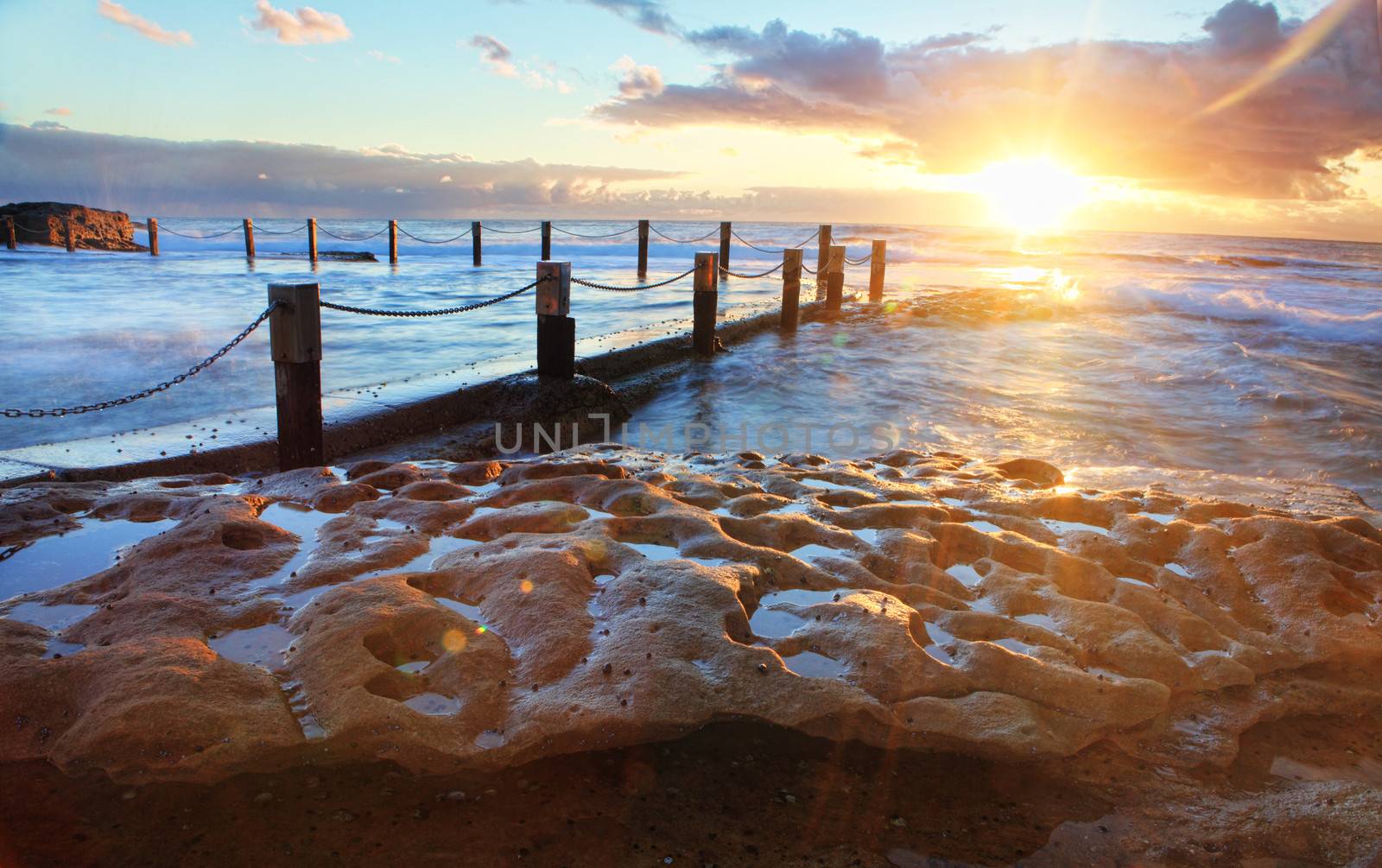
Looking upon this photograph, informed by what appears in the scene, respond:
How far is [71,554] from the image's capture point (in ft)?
10.7

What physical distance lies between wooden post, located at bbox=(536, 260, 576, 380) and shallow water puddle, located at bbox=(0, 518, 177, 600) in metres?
3.34

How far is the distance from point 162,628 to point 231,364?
7.34m

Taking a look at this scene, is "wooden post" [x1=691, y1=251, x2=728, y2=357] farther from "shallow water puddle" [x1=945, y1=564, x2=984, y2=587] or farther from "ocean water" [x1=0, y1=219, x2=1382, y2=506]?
"shallow water puddle" [x1=945, y1=564, x2=984, y2=587]

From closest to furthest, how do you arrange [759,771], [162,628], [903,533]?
1. [759,771]
2. [162,628]
3. [903,533]

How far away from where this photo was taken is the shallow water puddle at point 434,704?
230cm

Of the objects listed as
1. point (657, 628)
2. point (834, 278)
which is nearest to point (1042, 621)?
point (657, 628)

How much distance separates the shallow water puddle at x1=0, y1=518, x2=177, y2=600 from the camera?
9.87 ft

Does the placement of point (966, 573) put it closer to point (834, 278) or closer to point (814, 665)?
point (814, 665)

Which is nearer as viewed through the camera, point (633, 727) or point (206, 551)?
point (633, 727)

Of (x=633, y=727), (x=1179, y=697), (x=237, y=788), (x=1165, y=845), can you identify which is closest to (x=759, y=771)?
(x=633, y=727)

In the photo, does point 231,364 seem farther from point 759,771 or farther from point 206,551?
point 759,771

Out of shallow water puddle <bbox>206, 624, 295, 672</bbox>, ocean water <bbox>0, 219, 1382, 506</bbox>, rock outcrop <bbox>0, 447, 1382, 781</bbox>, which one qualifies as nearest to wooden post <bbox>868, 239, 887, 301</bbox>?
ocean water <bbox>0, 219, 1382, 506</bbox>

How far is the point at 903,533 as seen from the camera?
12.2 feet

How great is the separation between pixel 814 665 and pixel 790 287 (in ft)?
33.0
